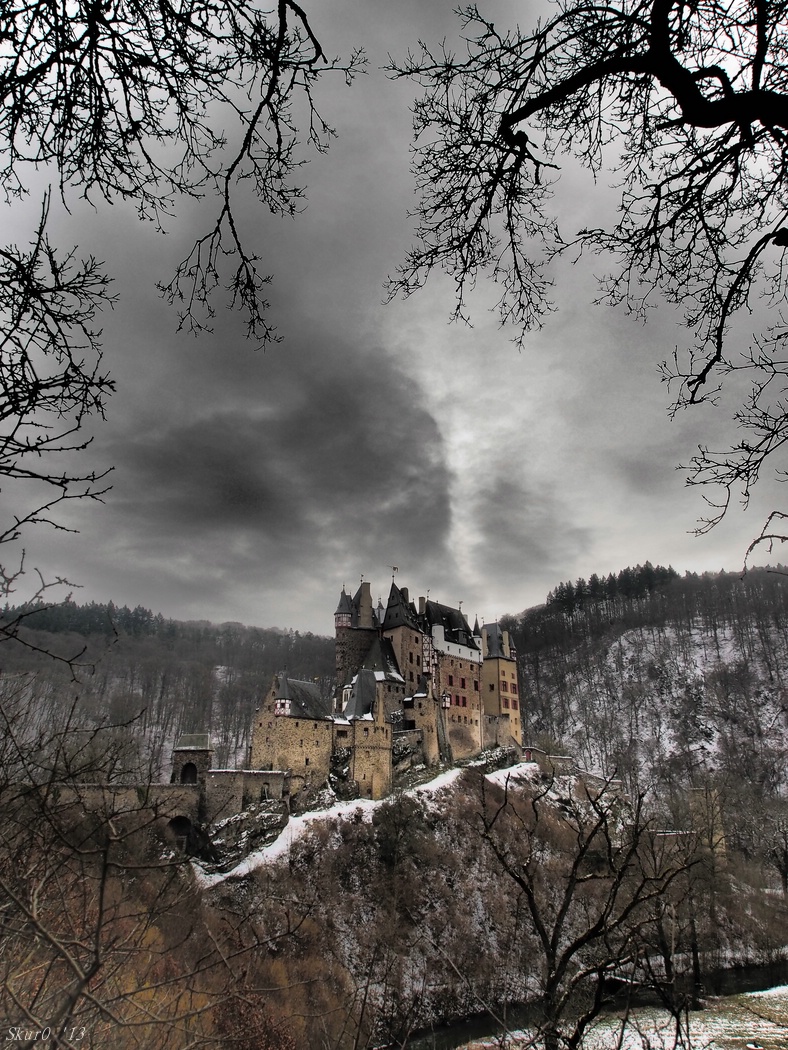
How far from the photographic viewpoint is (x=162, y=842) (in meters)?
28.4

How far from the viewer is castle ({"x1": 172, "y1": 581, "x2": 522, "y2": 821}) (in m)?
33.9

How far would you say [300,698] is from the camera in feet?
121

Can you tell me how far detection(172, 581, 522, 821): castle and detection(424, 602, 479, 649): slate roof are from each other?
115 mm

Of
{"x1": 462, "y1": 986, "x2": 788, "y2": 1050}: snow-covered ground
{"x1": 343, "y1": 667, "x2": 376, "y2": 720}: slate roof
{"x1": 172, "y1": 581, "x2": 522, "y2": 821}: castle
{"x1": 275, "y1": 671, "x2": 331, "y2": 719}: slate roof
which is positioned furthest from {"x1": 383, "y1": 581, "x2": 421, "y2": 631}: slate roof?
{"x1": 462, "y1": 986, "x2": 788, "y2": 1050}: snow-covered ground

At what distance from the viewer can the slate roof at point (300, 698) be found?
3581 cm

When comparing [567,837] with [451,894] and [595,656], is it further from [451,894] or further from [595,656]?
[595,656]

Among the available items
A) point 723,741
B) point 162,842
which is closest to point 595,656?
point 723,741

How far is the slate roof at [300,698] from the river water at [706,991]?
15.9 meters

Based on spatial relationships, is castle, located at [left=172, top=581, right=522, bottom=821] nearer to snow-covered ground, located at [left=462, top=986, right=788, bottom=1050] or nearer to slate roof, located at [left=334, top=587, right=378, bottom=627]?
slate roof, located at [left=334, top=587, right=378, bottom=627]

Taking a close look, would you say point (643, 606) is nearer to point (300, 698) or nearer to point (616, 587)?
point (616, 587)

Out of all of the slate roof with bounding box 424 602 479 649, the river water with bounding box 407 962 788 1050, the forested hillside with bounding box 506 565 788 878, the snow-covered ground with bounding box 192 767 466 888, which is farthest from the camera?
the forested hillside with bounding box 506 565 788 878

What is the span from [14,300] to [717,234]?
13.7 feet

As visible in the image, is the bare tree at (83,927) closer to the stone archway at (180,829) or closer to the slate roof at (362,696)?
the stone archway at (180,829)

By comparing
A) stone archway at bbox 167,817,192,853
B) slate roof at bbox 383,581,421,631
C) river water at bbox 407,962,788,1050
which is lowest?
river water at bbox 407,962,788,1050
